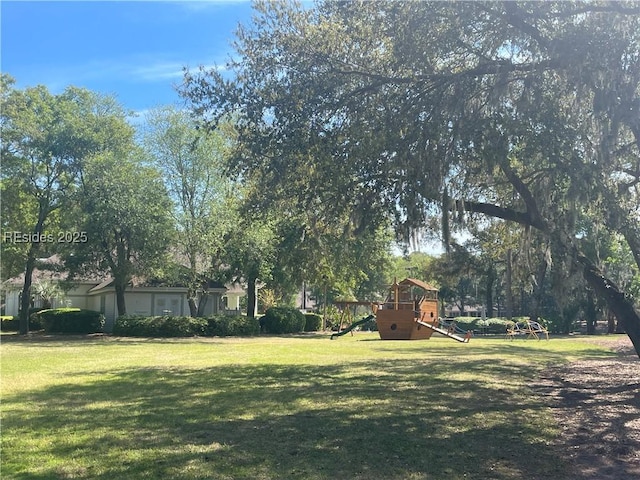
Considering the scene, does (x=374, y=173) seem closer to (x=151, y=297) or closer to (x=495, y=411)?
(x=495, y=411)

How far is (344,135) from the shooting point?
30.8ft

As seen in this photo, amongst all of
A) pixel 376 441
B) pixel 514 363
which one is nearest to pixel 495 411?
pixel 376 441

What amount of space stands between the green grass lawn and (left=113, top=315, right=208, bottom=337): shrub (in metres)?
14.8

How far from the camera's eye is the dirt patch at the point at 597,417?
5363 millimetres

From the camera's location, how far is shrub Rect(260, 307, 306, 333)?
34.5m

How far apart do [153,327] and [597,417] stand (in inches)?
923

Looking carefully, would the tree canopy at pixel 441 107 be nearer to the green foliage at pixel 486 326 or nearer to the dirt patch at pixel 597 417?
the dirt patch at pixel 597 417

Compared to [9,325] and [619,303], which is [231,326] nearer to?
[9,325]

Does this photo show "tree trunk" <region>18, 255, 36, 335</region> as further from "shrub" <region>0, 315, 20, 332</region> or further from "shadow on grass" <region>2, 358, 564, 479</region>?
"shadow on grass" <region>2, 358, 564, 479</region>

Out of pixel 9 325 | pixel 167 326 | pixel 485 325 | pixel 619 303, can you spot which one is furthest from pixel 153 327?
pixel 619 303

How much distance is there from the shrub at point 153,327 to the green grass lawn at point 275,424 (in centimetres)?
1479

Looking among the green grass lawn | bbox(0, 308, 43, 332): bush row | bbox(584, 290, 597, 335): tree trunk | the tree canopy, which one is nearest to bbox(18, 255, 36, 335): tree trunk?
bbox(0, 308, 43, 332): bush row

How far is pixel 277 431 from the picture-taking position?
6.67m

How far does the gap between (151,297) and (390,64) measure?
1110 inches
